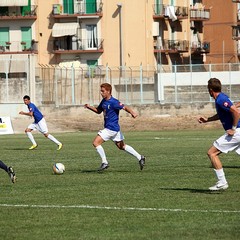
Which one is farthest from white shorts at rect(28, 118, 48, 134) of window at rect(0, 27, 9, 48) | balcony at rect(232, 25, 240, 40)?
balcony at rect(232, 25, 240, 40)

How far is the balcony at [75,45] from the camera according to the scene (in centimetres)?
8131

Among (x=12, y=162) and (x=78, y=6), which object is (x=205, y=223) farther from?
(x=78, y=6)

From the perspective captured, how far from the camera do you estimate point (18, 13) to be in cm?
8188

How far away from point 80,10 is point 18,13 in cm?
488

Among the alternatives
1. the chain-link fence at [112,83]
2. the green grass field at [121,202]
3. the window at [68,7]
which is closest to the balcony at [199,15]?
the window at [68,7]

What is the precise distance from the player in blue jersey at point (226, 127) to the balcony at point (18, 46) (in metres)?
63.6

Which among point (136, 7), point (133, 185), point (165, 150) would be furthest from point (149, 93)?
point (133, 185)

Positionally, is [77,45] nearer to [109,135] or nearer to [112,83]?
[112,83]

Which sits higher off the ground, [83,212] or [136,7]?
[136,7]

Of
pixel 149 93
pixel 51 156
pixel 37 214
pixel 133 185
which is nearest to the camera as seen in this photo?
pixel 37 214

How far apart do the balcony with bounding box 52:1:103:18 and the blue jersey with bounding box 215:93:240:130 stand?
6363cm

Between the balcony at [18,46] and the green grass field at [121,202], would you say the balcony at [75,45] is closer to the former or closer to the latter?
the balcony at [18,46]

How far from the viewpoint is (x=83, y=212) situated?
15.3 meters

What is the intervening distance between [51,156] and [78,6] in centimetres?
5194
